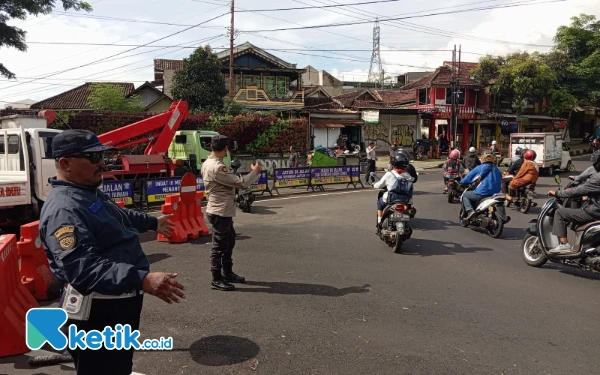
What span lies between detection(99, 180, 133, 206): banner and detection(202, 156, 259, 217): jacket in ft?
19.7

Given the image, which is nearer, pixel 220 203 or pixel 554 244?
pixel 220 203

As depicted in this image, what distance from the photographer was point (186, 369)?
356cm

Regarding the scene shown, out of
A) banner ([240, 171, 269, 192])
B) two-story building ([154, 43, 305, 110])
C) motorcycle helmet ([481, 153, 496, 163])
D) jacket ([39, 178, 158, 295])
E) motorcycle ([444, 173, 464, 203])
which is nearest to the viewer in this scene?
jacket ([39, 178, 158, 295])

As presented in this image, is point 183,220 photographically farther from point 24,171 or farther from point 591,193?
point 591,193

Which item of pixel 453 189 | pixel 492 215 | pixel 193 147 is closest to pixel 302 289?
pixel 492 215

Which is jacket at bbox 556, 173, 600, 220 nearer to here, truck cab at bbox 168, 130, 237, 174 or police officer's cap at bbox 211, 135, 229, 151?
police officer's cap at bbox 211, 135, 229, 151

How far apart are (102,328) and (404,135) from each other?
33.8 meters

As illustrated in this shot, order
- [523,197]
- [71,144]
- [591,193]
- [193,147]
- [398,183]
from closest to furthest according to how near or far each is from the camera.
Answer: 1. [71,144]
2. [591,193]
3. [398,183]
4. [523,197]
5. [193,147]

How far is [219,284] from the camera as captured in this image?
5.45m

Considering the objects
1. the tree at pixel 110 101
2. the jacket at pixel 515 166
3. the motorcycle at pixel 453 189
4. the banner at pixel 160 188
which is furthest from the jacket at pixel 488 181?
the tree at pixel 110 101

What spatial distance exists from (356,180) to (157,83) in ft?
94.0

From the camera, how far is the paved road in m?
3.72

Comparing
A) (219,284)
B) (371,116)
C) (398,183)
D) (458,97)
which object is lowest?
(219,284)

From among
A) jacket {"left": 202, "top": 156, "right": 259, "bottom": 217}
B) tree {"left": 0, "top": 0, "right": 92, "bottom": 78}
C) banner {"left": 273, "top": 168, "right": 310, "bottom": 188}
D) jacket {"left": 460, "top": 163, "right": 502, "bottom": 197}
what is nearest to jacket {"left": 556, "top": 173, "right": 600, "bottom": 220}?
jacket {"left": 460, "top": 163, "right": 502, "bottom": 197}
